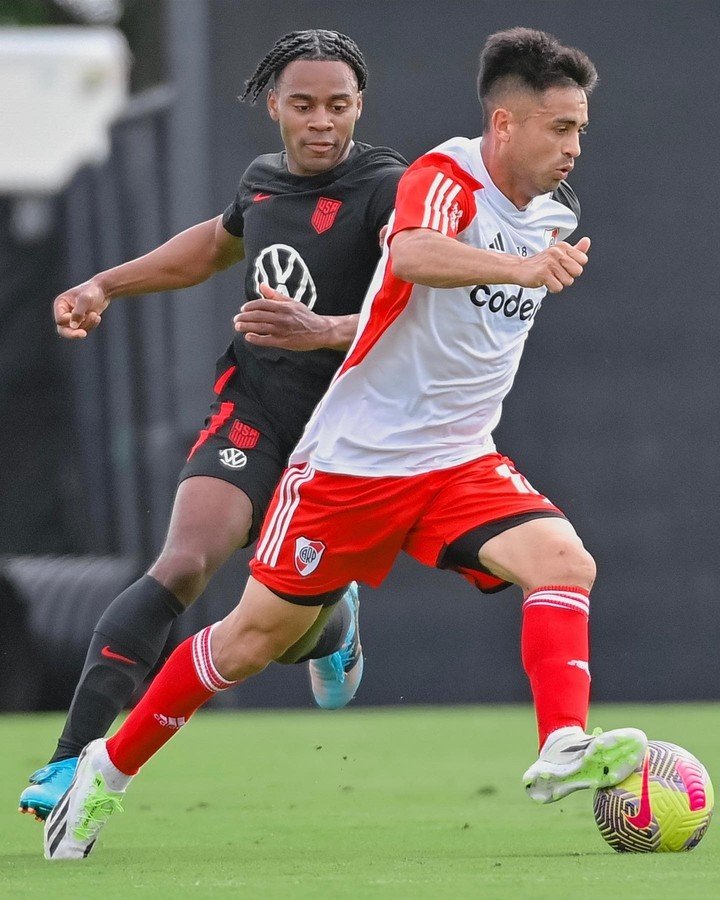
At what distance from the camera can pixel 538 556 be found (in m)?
4.38

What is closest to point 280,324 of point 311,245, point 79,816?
point 311,245

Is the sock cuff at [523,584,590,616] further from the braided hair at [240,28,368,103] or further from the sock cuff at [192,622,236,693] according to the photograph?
the braided hair at [240,28,368,103]

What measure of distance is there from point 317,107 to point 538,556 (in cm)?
154

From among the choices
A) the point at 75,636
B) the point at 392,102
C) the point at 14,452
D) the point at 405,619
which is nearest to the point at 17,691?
the point at 75,636

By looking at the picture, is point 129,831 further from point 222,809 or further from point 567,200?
point 567,200

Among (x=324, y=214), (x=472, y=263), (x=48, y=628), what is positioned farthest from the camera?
(x=48, y=628)

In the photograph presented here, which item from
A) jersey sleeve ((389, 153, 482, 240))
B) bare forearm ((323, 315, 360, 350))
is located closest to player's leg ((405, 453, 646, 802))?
bare forearm ((323, 315, 360, 350))

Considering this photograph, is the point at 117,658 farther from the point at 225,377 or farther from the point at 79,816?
the point at 225,377

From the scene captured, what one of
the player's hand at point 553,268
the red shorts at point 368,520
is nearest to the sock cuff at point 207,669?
the red shorts at point 368,520

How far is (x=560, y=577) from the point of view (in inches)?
171

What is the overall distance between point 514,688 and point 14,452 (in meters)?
8.58

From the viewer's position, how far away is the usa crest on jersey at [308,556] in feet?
15.0

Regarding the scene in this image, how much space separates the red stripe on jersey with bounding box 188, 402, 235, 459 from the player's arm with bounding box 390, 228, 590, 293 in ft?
4.11

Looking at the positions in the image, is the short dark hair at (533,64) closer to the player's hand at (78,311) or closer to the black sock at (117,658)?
the player's hand at (78,311)
